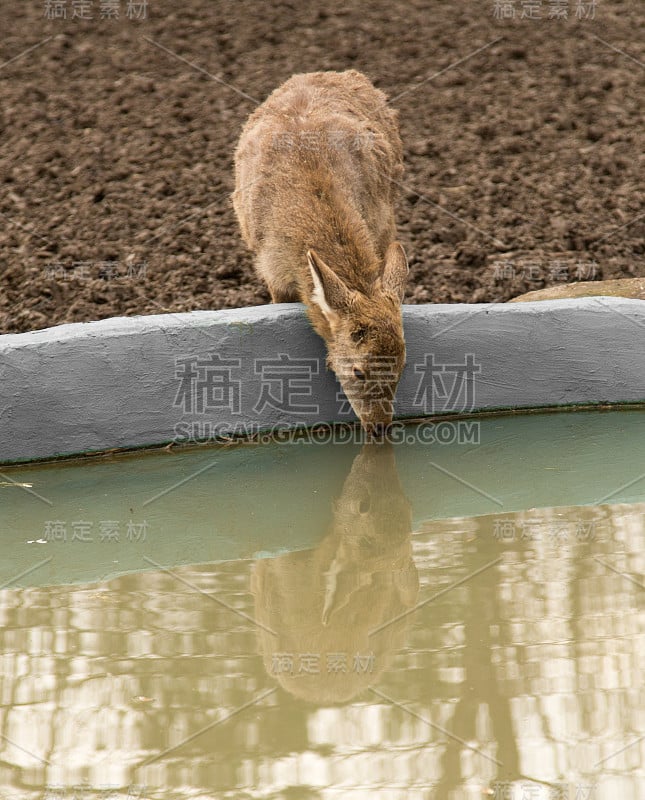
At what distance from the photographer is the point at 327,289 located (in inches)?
270

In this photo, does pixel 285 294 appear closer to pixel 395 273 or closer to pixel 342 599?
pixel 395 273

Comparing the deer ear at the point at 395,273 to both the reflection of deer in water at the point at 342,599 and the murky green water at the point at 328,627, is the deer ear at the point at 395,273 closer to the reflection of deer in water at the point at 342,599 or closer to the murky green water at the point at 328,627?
the murky green water at the point at 328,627

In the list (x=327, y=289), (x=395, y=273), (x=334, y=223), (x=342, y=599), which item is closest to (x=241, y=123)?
(x=334, y=223)

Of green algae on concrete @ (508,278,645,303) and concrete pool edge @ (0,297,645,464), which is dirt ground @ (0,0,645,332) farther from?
concrete pool edge @ (0,297,645,464)

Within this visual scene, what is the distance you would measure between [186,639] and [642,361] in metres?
4.45

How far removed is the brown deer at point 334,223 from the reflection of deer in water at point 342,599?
1.07 m

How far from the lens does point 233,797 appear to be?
3.39 meters

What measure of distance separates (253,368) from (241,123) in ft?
19.4

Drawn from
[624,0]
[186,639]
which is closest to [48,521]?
[186,639]

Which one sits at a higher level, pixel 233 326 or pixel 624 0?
pixel 624 0

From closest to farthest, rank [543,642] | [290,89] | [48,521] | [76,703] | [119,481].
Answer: [76,703] < [543,642] < [48,521] < [119,481] < [290,89]

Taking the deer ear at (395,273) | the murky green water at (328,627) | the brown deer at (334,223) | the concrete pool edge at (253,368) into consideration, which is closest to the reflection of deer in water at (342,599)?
the murky green water at (328,627)

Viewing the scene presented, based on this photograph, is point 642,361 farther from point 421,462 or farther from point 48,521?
point 48,521

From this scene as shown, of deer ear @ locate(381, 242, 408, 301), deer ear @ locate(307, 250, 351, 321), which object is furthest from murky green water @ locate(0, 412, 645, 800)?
deer ear @ locate(381, 242, 408, 301)
